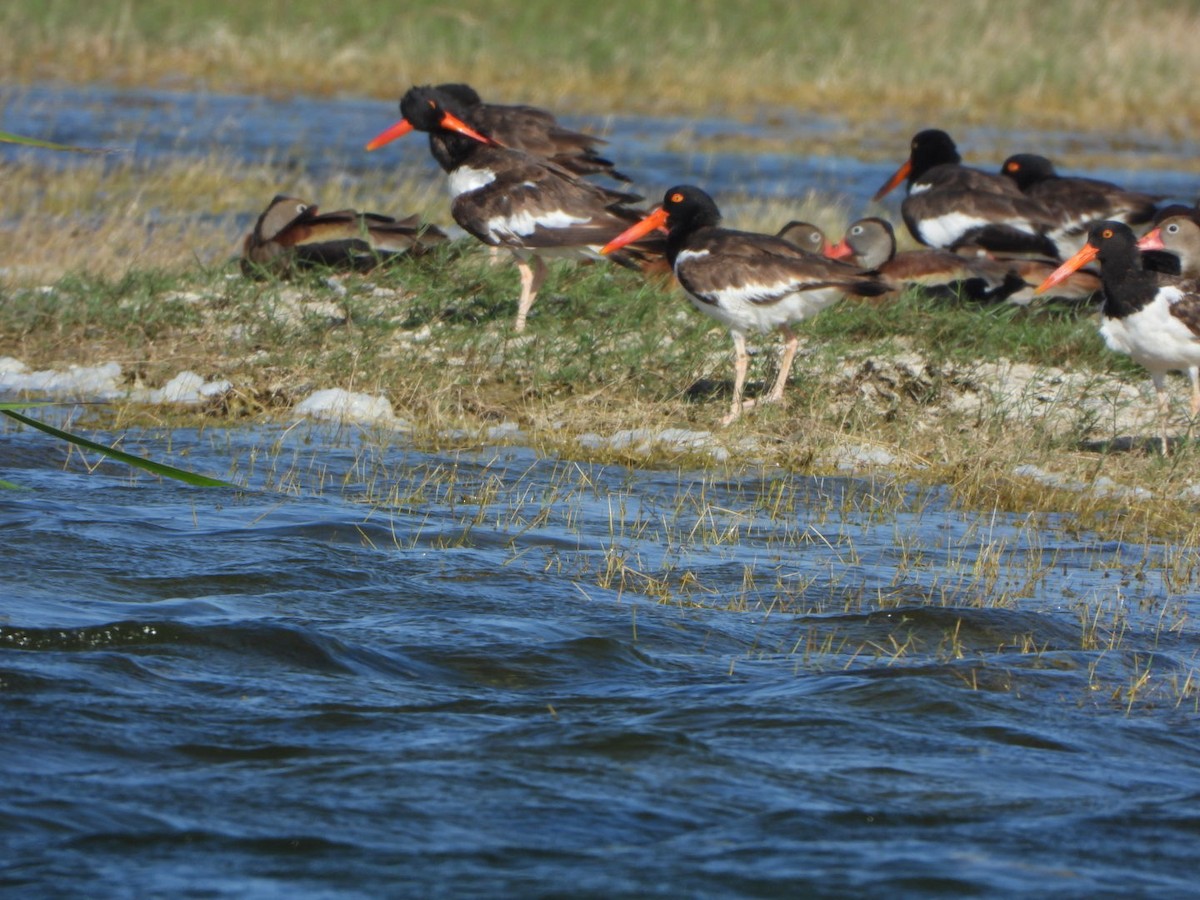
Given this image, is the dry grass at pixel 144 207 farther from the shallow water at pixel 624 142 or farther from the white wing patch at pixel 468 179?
the white wing patch at pixel 468 179

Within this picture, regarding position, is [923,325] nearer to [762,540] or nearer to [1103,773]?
[762,540]

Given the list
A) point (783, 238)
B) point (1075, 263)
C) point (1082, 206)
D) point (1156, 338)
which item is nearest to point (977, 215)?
point (1082, 206)

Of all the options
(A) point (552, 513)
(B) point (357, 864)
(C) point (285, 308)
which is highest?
(C) point (285, 308)

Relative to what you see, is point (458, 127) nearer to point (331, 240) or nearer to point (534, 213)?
point (331, 240)

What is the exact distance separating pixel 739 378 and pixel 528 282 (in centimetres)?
192

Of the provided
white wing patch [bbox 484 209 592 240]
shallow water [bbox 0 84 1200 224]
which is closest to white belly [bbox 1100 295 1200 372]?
white wing patch [bbox 484 209 592 240]

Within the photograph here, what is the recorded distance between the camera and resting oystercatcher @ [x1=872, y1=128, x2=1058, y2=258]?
12.5 metres

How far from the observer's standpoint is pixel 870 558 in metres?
7.07

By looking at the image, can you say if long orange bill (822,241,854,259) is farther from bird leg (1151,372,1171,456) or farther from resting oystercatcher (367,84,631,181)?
bird leg (1151,372,1171,456)

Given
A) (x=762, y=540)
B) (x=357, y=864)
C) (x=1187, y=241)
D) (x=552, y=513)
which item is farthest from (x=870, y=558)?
(x=1187, y=241)

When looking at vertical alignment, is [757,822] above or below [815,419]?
below

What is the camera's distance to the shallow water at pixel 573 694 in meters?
4.07

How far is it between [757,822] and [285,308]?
7176 millimetres

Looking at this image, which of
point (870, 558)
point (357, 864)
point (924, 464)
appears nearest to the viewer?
point (357, 864)
